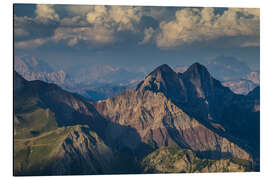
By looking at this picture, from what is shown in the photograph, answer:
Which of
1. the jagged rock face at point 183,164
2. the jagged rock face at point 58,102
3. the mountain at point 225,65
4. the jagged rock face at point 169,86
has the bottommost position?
the jagged rock face at point 183,164

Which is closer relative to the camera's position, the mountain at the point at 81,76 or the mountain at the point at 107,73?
the mountain at the point at 81,76

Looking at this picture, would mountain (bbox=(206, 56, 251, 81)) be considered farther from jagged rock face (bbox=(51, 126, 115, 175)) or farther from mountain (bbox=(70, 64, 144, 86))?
jagged rock face (bbox=(51, 126, 115, 175))

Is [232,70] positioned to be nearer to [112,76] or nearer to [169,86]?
[169,86]

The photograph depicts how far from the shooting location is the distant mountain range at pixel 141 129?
52.4m

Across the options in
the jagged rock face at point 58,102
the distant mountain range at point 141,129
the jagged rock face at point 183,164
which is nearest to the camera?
the jagged rock face at point 183,164

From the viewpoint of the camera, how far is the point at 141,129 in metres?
101

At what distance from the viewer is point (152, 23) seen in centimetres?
5344

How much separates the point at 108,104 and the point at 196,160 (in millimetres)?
48299

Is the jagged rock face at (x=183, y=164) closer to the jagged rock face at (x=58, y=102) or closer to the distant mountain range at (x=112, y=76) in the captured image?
the distant mountain range at (x=112, y=76)

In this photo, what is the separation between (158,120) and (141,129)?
649 cm

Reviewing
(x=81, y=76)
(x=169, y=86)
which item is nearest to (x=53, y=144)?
(x=81, y=76)

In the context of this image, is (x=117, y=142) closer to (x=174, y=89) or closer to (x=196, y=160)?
(x=196, y=160)

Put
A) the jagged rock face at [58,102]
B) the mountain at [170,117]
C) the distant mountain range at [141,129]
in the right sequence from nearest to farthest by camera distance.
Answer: the distant mountain range at [141,129] < the jagged rock face at [58,102] < the mountain at [170,117]

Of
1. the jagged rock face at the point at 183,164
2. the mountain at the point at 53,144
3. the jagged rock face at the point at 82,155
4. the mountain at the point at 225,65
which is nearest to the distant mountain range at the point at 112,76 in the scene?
the mountain at the point at 225,65
